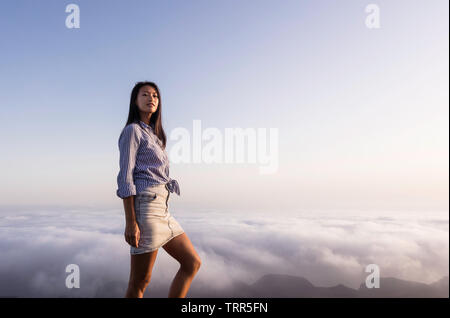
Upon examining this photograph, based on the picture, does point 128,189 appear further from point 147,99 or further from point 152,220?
point 147,99

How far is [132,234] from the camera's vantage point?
2.02 meters

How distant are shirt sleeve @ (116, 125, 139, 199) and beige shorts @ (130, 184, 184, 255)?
0.32 feet

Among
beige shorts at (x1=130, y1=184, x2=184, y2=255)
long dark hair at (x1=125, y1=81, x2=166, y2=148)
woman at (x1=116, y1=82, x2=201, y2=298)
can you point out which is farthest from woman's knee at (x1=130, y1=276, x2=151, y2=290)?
long dark hair at (x1=125, y1=81, x2=166, y2=148)

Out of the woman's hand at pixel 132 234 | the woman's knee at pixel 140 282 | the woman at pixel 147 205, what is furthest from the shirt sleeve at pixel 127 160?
the woman's knee at pixel 140 282

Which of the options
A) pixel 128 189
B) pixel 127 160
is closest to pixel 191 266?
pixel 128 189

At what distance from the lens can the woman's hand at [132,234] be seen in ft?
6.61

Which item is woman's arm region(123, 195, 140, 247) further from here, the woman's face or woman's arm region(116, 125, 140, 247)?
the woman's face
